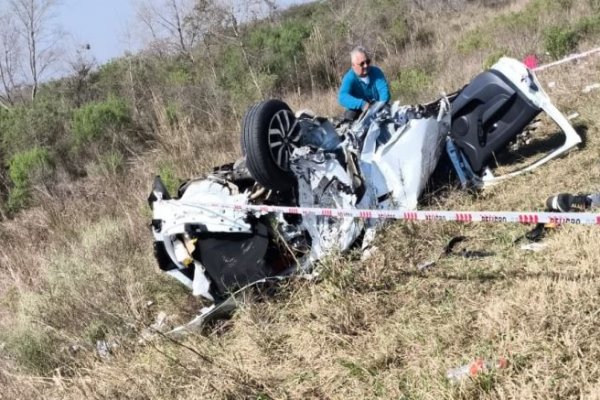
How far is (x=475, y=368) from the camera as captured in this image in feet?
7.30

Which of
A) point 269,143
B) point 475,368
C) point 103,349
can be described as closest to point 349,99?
point 269,143

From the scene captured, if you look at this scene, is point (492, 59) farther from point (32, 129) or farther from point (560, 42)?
point (32, 129)

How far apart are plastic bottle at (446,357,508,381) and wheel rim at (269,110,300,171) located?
1880mm

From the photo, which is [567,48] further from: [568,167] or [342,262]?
[342,262]

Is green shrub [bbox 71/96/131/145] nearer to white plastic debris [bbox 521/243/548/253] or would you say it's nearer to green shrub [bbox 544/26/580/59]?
green shrub [bbox 544/26/580/59]

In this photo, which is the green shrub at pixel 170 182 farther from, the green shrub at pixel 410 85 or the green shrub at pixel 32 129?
the green shrub at pixel 32 129

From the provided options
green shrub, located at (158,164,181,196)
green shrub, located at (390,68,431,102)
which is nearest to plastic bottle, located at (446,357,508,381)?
green shrub, located at (158,164,181,196)

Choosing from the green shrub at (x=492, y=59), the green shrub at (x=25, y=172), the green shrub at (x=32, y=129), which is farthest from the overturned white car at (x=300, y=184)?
the green shrub at (x=32, y=129)

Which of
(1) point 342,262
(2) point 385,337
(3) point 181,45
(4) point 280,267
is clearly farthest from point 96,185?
(3) point 181,45

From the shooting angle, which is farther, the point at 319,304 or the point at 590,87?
the point at 590,87

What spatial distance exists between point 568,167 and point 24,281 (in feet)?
16.4

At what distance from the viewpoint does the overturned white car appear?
362 cm

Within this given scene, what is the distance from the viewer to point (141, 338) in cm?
342

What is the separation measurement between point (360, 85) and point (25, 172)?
22.6 feet
